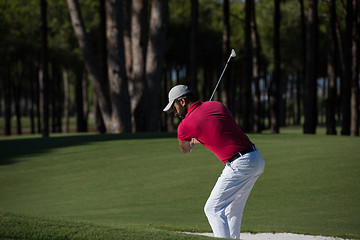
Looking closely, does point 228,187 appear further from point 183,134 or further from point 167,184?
point 167,184

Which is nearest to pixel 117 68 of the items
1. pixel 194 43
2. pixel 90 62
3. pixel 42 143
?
pixel 90 62

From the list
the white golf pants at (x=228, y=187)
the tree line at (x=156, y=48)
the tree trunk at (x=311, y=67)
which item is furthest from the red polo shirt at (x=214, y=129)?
the tree trunk at (x=311, y=67)

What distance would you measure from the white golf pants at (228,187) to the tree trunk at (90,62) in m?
19.7

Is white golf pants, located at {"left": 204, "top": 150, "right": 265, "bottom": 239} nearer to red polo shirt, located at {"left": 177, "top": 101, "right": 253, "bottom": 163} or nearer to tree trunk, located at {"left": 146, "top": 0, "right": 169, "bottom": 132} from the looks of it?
red polo shirt, located at {"left": 177, "top": 101, "right": 253, "bottom": 163}

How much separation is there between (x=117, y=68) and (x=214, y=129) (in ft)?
63.9

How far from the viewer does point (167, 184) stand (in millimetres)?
13773

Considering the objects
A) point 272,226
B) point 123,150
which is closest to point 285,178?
point 272,226

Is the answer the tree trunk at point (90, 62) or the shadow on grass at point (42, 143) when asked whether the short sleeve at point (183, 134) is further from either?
the tree trunk at point (90, 62)

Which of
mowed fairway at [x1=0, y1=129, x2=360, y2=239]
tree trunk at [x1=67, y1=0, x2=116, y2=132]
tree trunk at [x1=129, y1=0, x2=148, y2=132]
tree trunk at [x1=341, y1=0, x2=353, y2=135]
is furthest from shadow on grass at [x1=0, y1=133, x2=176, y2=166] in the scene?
tree trunk at [x1=341, y1=0, x2=353, y2=135]

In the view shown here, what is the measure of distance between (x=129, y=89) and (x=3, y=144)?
8.28 meters

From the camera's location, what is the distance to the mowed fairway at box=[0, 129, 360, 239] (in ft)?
33.6

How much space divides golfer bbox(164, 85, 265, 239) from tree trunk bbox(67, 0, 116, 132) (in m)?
19.7

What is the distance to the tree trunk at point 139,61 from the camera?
83.4ft

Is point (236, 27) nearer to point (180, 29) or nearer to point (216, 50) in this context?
point (216, 50)
